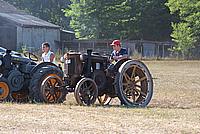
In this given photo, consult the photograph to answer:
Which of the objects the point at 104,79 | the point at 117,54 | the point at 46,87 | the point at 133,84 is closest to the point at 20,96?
the point at 46,87

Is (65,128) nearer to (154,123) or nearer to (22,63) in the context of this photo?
(154,123)

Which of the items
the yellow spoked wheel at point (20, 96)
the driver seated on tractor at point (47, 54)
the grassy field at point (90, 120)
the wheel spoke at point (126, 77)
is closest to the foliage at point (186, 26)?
the driver seated on tractor at point (47, 54)

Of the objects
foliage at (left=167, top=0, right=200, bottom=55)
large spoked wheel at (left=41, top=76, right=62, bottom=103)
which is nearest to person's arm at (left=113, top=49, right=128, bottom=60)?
large spoked wheel at (left=41, top=76, right=62, bottom=103)

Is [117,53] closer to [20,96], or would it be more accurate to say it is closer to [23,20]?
[20,96]

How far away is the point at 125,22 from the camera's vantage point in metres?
60.0

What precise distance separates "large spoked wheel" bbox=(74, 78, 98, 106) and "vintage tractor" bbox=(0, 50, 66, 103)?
1.57 feet

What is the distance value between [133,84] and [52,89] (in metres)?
1.93

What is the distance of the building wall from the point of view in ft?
176

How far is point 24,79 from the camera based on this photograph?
1351 cm

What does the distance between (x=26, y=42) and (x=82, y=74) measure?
41117 mm

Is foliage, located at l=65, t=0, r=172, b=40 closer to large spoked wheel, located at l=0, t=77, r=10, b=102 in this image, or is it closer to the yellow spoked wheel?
the yellow spoked wheel

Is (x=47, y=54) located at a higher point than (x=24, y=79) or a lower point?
higher

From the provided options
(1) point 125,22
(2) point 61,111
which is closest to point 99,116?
(2) point 61,111

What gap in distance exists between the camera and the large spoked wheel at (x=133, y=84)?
1316 centimetres
